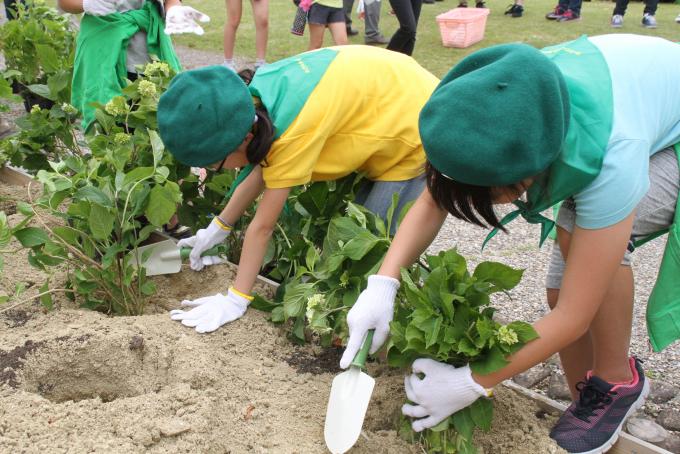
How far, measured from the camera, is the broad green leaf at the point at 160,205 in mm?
1920

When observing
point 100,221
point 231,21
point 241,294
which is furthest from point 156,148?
point 231,21

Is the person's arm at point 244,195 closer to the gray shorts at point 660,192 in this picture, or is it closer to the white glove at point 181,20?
the white glove at point 181,20

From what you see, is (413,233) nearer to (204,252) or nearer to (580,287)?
(580,287)

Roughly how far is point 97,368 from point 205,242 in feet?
1.91

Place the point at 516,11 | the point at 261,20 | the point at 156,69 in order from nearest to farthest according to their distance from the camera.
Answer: the point at 156,69 → the point at 261,20 → the point at 516,11

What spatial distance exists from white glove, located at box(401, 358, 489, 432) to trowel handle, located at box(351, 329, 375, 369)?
12cm

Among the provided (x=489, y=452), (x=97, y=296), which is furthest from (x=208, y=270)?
(x=489, y=452)

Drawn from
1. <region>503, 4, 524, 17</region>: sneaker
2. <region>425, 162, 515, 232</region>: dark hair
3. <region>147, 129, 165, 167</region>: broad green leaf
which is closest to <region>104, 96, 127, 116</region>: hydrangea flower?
<region>147, 129, 165, 167</region>: broad green leaf

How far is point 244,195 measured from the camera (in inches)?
87.9

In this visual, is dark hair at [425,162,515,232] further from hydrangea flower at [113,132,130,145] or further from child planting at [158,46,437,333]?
hydrangea flower at [113,132,130,145]

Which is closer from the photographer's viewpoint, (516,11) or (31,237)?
(31,237)

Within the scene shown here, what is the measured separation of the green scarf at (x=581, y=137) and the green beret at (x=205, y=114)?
2.64ft

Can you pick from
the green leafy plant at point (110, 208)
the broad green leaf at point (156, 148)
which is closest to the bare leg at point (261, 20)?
the green leafy plant at point (110, 208)

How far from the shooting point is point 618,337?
1615 mm
